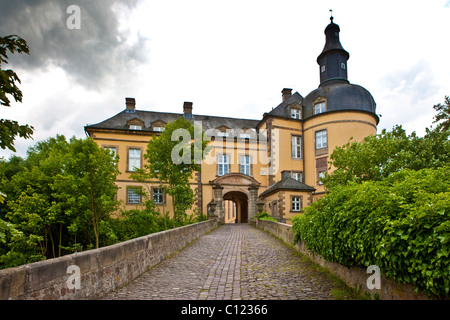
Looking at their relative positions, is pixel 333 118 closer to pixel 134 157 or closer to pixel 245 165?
pixel 245 165

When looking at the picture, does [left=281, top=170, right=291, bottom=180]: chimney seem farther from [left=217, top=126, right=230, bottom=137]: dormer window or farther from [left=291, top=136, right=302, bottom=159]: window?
[left=217, top=126, right=230, bottom=137]: dormer window

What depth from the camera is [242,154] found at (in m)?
30.8

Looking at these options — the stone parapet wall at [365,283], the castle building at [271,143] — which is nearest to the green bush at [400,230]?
the stone parapet wall at [365,283]

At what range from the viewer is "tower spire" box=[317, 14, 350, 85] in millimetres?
31781

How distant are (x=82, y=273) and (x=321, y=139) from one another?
27.0 m

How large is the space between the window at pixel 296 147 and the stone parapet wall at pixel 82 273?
24132 millimetres

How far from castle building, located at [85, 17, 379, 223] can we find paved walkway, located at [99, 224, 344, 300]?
18018 mm

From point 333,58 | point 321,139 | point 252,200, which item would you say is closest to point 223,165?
point 252,200

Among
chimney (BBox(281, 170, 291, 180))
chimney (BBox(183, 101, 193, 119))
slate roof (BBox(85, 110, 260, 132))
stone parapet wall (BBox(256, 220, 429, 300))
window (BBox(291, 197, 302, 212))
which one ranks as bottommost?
stone parapet wall (BBox(256, 220, 429, 300))

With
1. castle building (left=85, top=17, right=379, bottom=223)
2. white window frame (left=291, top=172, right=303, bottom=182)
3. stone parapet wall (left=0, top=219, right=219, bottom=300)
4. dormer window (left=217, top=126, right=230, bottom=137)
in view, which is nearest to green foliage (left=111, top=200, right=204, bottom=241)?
castle building (left=85, top=17, right=379, bottom=223)

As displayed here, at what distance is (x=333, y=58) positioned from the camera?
31.8 meters

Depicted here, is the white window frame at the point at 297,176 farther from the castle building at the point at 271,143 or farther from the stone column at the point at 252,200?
the stone column at the point at 252,200

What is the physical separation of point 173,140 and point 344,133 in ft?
49.1
